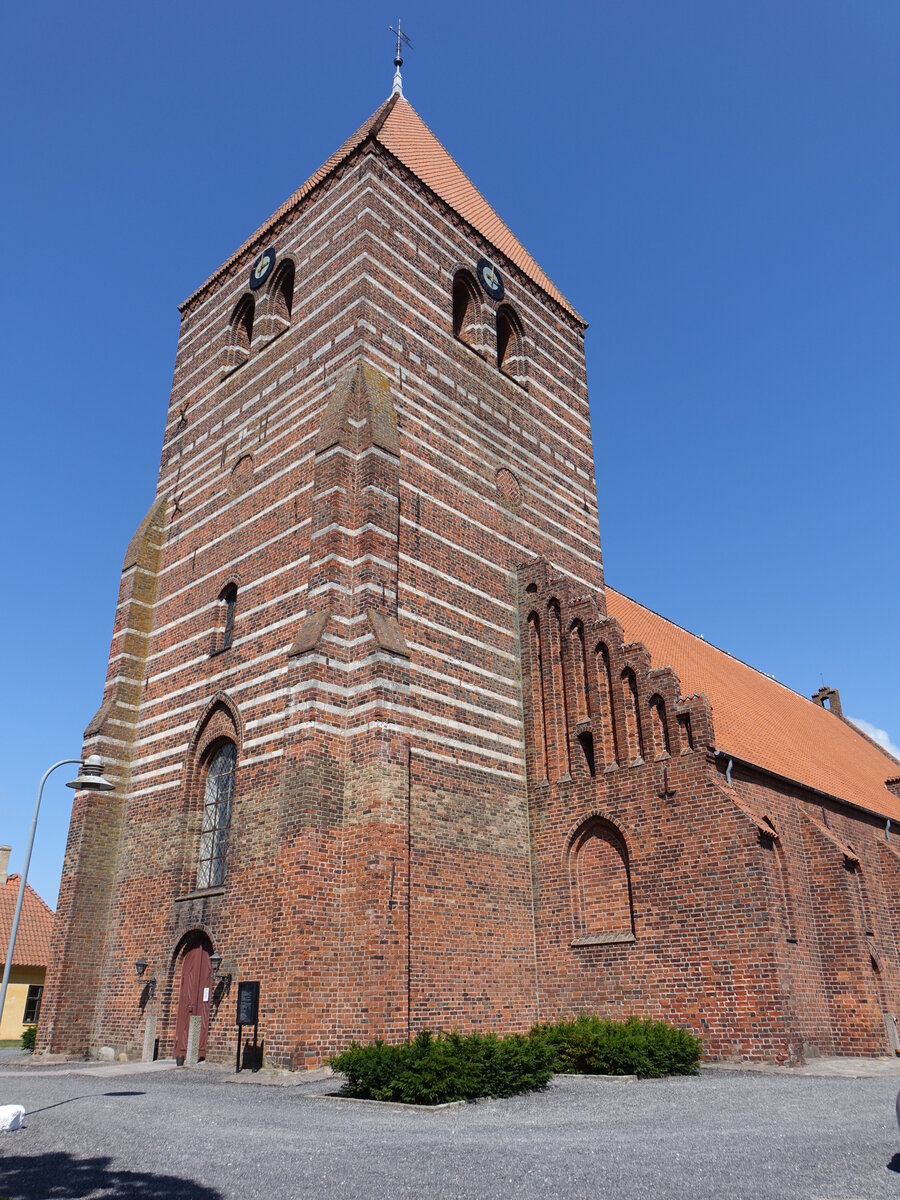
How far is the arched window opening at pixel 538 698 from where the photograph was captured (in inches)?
696

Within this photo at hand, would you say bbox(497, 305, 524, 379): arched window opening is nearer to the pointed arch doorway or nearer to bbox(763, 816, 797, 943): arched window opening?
bbox(763, 816, 797, 943): arched window opening

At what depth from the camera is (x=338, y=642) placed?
48.1 feet

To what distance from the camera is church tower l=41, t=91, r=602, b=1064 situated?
532 inches

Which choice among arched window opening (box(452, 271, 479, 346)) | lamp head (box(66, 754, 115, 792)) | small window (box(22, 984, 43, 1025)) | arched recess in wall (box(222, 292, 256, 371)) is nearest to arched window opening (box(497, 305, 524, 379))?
arched window opening (box(452, 271, 479, 346))

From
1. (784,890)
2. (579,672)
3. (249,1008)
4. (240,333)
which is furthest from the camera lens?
(240,333)

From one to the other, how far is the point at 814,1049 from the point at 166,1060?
10926mm

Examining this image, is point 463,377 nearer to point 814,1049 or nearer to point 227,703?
point 227,703

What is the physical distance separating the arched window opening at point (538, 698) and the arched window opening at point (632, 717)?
1883mm

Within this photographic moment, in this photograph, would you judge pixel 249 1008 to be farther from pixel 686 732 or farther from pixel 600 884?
pixel 686 732

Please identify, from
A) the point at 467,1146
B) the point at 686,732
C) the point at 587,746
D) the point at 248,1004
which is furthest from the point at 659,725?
the point at 467,1146

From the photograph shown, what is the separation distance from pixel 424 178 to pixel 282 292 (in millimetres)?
4229

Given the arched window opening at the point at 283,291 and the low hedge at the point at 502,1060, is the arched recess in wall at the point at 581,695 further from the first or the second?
the arched window opening at the point at 283,291

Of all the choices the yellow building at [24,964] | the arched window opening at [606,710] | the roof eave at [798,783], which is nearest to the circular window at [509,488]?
the arched window opening at [606,710]

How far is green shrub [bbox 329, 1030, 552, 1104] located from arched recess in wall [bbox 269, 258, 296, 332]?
16.0 m
